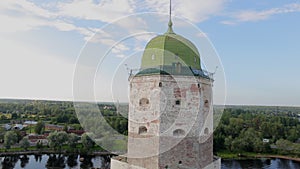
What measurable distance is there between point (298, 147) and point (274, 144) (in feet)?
14.6

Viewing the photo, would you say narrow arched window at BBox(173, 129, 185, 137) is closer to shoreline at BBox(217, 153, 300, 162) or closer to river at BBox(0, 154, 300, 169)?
river at BBox(0, 154, 300, 169)

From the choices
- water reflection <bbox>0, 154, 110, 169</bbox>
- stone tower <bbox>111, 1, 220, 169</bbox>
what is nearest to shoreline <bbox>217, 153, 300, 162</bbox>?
water reflection <bbox>0, 154, 110, 169</bbox>

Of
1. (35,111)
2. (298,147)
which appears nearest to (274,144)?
(298,147)

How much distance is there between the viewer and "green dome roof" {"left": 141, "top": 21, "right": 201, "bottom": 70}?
10.3m

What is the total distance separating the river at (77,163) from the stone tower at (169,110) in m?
22.2

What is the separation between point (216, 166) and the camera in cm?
1127

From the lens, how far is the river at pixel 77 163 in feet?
104

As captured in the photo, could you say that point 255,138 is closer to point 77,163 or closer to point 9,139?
point 77,163

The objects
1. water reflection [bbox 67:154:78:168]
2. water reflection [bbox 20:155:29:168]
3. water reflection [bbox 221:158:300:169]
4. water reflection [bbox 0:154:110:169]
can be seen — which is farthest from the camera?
water reflection [bbox 221:158:300:169]

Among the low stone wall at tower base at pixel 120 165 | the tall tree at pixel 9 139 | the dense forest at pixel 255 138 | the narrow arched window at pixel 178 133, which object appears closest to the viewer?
the narrow arched window at pixel 178 133

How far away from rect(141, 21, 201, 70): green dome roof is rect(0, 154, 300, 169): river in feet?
75.6

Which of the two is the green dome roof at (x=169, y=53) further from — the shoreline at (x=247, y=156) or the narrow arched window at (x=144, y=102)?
the shoreline at (x=247, y=156)

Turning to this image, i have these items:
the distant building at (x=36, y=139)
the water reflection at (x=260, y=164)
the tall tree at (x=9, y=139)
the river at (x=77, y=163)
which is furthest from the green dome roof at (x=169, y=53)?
the distant building at (x=36, y=139)

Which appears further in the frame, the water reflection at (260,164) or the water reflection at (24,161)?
the water reflection at (260,164)
